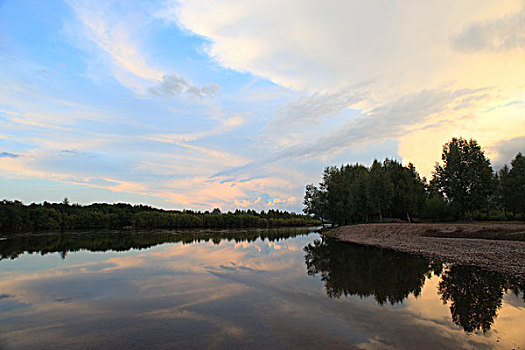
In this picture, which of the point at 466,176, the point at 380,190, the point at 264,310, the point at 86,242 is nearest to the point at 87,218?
the point at 86,242

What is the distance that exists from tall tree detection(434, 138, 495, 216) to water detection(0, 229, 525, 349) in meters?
38.9

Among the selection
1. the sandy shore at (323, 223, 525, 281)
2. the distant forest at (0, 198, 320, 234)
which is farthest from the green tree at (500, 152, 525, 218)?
the distant forest at (0, 198, 320, 234)

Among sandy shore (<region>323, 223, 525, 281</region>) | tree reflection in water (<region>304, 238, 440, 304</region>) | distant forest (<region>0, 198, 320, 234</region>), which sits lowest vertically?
tree reflection in water (<region>304, 238, 440, 304</region>)

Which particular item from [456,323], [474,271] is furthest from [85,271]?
[474,271]

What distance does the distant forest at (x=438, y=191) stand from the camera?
171 ft

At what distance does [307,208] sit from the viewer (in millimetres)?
89125

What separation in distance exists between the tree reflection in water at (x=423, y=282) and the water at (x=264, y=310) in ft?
0.19

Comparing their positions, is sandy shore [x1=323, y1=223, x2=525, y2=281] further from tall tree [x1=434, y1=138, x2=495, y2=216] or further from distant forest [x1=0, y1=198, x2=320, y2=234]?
distant forest [x1=0, y1=198, x2=320, y2=234]

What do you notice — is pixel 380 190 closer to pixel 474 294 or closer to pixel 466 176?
pixel 466 176

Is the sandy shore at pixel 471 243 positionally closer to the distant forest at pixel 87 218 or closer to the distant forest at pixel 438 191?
the distant forest at pixel 438 191

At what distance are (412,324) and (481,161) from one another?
5450 cm

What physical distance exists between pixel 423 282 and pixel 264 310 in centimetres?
1058

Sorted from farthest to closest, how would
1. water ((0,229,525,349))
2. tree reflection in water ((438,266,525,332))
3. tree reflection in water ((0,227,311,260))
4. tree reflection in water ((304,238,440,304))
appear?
tree reflection in water ((0,227,311,260)) → tree reflection in water ((304,238,440,304)) → tree reflection in water ((438,266,525,332)) → water ((0,229,525,349))

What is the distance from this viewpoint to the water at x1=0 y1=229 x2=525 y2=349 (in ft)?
28.8
